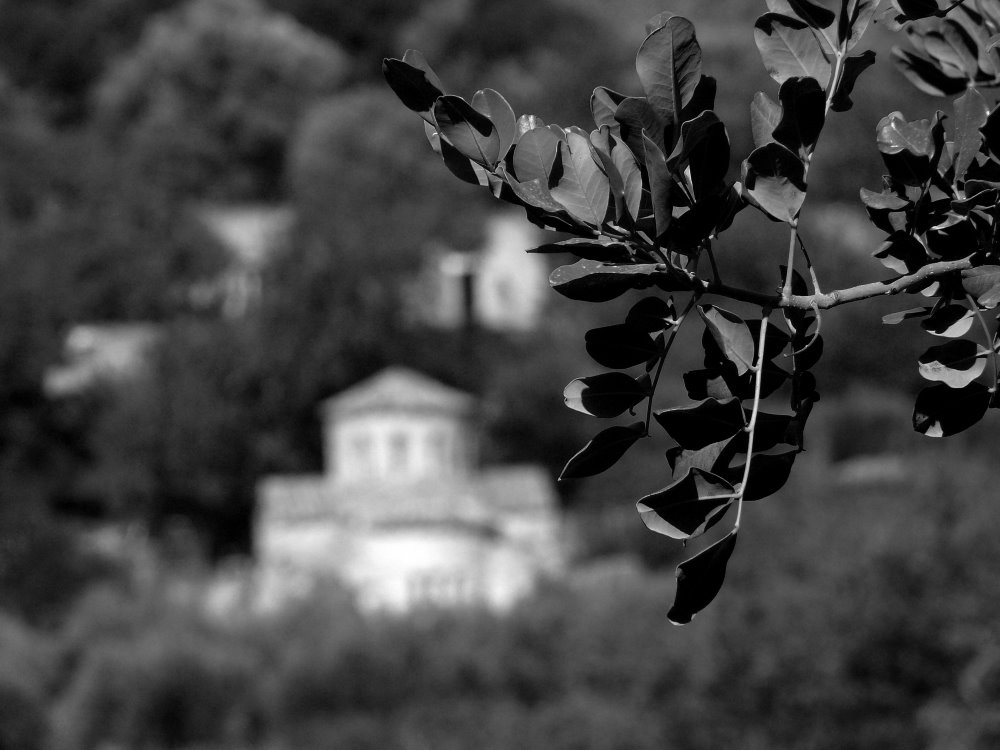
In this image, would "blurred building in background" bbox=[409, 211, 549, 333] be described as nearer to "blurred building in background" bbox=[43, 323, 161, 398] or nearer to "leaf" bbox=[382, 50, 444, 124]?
"blurred building in background" bbox=[43, 323, 161, 398]

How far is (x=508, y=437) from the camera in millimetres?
29953

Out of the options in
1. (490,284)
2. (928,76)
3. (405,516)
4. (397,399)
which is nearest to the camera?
(928,76)

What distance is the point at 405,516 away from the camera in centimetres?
2522

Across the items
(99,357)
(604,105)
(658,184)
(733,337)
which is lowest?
(733,337)

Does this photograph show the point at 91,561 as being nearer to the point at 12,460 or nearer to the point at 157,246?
the point at 12,460

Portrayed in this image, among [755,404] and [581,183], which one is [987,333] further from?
[581,183]

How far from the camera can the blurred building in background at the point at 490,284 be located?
32875 millimetres

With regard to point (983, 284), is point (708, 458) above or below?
below

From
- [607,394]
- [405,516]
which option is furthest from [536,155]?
[405,516]

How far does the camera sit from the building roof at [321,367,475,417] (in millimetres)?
26984

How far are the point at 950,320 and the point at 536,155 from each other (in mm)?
462

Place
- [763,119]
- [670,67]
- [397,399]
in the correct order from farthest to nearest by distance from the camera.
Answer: [397,399]
[763,119]
[670,67]

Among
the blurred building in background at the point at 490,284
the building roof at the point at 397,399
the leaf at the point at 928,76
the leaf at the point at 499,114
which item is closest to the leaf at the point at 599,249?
the leaf at the point at 499,114

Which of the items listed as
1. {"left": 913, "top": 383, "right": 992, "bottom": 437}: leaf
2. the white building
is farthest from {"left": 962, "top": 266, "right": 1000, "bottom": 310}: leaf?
the white building
